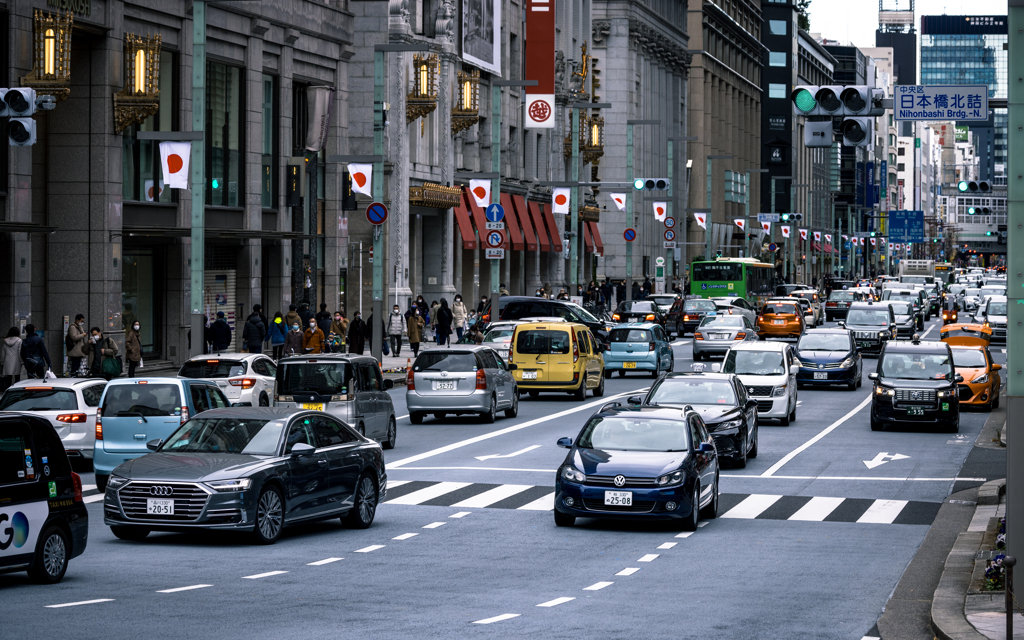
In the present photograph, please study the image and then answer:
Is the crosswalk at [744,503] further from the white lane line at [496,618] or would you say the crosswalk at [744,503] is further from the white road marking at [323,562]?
the white lane line at [496,618]

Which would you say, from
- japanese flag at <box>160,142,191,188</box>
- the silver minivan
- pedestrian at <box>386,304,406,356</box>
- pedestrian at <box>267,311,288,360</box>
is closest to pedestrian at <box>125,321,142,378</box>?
japanese flag at <box>160,142,191,188</box>

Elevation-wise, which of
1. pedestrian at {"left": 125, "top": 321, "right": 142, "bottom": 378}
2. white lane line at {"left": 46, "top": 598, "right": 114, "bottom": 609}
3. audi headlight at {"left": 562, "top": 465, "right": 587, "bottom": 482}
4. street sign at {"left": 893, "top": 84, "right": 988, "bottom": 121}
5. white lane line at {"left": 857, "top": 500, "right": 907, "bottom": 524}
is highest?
street sign at {"left": 893, "top": 84, "right": 988, "bottom": 121}

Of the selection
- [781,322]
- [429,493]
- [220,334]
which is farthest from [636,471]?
[781,322]

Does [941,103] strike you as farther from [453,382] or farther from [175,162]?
[175,162]

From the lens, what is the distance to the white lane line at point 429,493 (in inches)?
839

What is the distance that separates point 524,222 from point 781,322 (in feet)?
66.4

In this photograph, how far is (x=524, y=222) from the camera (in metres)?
79.5

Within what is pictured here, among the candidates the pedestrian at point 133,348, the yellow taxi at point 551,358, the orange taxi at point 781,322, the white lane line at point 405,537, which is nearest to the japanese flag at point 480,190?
the orange taxi at point 781,322

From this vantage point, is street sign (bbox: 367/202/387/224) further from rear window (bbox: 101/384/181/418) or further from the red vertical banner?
the red vertical banner

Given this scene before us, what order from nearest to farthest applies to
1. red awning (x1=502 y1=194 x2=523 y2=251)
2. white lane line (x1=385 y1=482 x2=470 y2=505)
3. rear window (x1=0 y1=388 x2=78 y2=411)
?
1. white lane line (x1=385 y1=482 x2=470 y2=505)
2. rear window (x1=0 y1=388 x2=78 y2=411)
3. red awning (x1=502 y1=194 x2=523 y2=251)

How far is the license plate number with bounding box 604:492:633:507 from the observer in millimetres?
18469

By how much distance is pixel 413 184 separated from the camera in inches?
2520

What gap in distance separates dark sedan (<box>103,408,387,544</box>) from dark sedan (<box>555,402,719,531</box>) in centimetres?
238

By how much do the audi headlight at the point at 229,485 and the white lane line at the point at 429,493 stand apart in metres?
4.90
